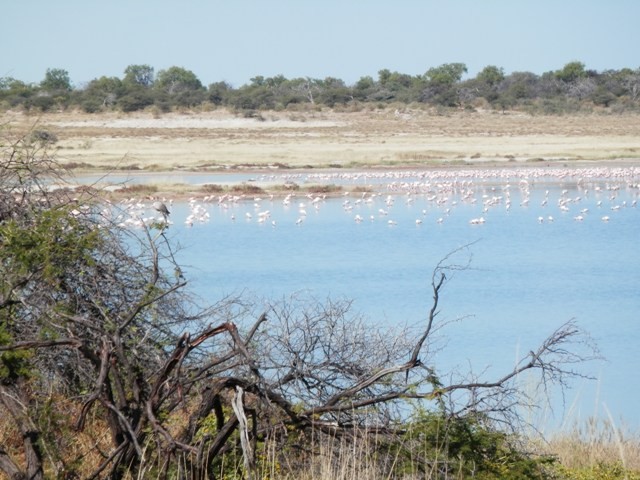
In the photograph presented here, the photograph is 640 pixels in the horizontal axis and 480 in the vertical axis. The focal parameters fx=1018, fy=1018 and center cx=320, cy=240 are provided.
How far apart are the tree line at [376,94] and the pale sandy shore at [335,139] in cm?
316

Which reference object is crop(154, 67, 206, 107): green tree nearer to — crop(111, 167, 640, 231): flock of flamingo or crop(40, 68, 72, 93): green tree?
Result: crop(40, 68, 72, 93): green tree

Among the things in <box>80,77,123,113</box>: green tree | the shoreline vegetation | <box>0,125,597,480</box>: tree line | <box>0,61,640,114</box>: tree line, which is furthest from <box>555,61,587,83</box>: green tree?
<box>0,125,597,480</box>: tree line

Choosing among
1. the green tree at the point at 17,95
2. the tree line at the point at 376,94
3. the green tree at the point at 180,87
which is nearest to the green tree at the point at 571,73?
the tree line at the point at 376,94

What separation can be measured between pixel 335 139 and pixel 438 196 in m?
18.5

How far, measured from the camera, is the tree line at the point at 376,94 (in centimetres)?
6138

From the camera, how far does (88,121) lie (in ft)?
180

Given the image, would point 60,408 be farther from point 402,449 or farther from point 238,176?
point 238,176

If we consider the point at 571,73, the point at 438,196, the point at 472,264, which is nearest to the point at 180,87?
the point at 571,73

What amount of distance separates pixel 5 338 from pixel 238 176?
1065 inches

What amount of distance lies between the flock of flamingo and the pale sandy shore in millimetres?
2984

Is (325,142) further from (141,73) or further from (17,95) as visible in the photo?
(141,73)

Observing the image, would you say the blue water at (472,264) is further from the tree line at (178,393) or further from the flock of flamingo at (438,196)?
the tree line at (178,393)

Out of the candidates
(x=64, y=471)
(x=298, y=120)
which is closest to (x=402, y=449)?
(x=64, y=471)

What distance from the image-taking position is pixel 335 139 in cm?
4378
